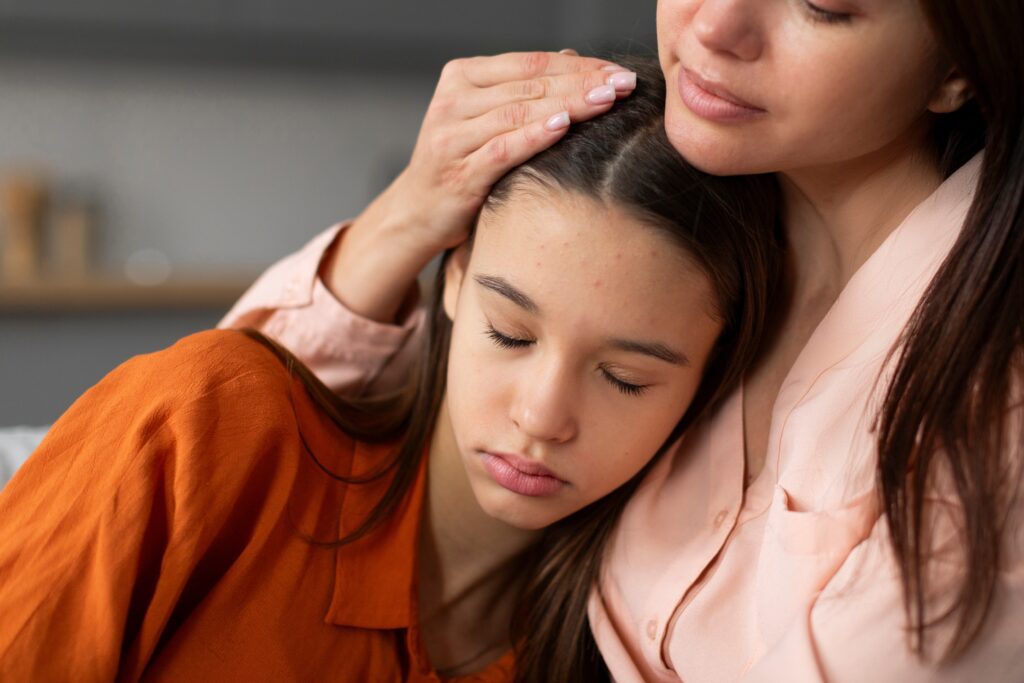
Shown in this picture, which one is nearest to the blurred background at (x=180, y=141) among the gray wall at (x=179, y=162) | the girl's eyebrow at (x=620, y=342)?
the gray wall at (x=179, y=162)

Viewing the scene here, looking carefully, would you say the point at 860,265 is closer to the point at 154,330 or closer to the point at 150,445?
the point at 150,445

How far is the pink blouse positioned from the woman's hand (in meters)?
0.29

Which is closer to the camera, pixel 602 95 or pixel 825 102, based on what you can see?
pixel 825 102

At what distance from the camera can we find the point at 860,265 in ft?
3.31

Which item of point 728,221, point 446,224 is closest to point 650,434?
point 728,221

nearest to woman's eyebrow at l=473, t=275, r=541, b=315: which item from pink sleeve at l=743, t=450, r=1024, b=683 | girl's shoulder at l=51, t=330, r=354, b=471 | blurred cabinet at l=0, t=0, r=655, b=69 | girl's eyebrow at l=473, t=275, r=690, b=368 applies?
girl's eyebrow at l=473, t=275, r=690, b=368

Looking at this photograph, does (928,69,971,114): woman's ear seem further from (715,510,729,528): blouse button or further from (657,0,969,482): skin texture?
(715,510,729,528): blouse button

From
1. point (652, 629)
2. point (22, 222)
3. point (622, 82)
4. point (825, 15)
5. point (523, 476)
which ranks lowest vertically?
point (22, 222)

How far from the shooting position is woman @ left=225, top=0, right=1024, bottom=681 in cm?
82

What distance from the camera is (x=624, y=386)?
1.00 meters

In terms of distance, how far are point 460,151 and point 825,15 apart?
409 millimetres

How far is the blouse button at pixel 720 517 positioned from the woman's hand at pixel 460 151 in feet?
1.18

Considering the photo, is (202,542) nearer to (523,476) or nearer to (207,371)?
(207,371)

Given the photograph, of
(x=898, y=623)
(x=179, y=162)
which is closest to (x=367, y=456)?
(x=898, y=623)
